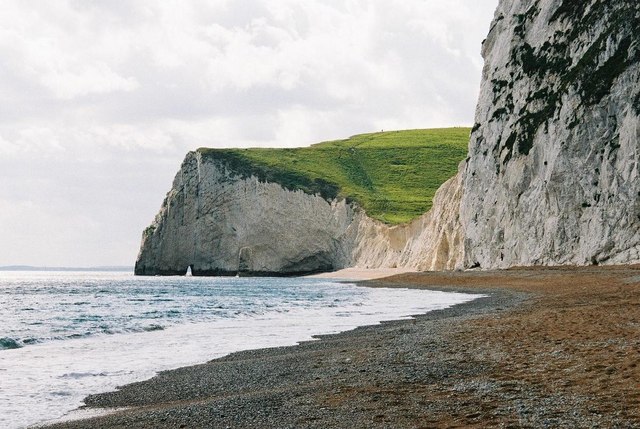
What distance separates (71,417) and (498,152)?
5986 centimetres

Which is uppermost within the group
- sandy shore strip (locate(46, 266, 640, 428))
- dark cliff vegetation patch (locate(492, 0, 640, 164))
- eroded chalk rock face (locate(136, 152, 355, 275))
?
dark cliff vegetation patch (locate(492, 0, 640, 164))

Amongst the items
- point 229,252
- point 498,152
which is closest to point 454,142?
point 229,252

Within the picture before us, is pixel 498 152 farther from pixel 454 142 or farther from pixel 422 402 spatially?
pixel 454 142

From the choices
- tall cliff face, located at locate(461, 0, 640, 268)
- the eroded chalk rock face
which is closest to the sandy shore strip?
tall cliff face, located at locate(461, 0, 640, 268)

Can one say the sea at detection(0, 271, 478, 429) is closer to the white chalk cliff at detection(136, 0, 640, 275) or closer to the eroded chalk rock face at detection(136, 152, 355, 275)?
the white chalk cliff at detection(136, 0, 640, 275)

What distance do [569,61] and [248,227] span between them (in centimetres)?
6852

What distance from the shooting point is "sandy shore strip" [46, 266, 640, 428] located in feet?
25.6

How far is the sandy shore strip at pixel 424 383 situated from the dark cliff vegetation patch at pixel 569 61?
36846 mm

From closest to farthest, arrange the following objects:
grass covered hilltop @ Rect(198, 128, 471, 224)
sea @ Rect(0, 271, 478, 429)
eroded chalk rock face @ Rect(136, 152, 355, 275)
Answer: sea @ Rect(0, 271, 478, 429) < eroded chalk rock face @ Rect(136, 152, 355, 275) < grass covered hilltop @ Rect(198, 128, 471, 224)

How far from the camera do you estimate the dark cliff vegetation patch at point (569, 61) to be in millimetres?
48719

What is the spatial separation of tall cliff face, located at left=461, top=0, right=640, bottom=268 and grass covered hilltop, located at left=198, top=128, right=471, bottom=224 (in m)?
43.1

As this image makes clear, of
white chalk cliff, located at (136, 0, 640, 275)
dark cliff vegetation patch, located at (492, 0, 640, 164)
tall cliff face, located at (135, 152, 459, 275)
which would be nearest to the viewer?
white chalk cliff, located at (136, 0, 640, 275)

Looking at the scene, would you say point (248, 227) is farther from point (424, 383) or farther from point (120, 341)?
point (424, 383)

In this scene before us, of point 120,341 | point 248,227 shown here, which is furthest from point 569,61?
point 248,227
